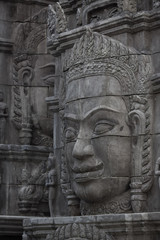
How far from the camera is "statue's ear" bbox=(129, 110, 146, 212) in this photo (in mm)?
12625

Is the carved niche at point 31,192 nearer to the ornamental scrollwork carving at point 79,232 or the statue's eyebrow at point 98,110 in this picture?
the ornamental scrollwork carving at point 79,232

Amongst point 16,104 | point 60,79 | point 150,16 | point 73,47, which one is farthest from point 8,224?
point 150,16

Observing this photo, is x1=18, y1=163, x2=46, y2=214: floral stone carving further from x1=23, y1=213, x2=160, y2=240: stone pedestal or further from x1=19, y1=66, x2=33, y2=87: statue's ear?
x1=23, y1=213, x2=160, y2=240: stone pedestal

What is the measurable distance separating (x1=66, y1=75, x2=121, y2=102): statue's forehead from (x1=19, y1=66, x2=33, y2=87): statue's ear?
4.63 m

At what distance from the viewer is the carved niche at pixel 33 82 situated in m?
17.7

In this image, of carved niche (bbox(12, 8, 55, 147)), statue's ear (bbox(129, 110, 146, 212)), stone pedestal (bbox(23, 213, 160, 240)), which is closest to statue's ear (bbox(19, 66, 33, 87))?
carved niche (bbox(12, 8, 55, 147))

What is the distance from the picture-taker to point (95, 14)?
14.3m

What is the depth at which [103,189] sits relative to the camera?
504 inches

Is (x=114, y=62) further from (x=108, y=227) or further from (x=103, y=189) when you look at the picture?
(x=108, y=227)

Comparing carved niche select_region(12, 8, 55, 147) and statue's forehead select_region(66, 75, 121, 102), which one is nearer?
statue's forehead select_region(66, 75, 121, 102)

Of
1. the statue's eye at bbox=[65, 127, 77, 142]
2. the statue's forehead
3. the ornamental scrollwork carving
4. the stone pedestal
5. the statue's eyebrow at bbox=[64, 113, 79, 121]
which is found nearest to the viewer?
the stone pedestal

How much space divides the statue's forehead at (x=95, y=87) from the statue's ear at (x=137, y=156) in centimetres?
52

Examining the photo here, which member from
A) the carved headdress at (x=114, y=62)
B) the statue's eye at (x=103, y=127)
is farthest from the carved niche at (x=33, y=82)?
the statue's eye at (x=103, y=127)

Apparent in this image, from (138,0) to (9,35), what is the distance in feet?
17.5
